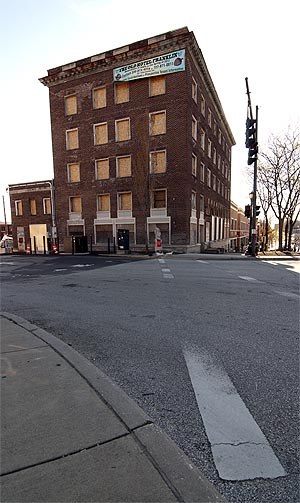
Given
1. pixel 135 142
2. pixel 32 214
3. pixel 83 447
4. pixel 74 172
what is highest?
pixel 135 142

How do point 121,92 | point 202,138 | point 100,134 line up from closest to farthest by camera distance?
point 121,92 < point 100,134 < point 202,138

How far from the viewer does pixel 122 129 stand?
80.4 ft

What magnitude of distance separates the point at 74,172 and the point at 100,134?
15.1ft

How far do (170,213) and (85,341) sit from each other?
65.3 ft

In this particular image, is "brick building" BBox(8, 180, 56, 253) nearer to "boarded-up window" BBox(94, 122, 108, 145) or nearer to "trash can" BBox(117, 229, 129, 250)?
"boarded-up window" BBox(94, 122, 108, 145)

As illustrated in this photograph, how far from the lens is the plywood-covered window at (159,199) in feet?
76.8

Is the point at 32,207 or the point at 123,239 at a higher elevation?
the point at 32,207

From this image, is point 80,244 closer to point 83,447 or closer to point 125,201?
point 125,201

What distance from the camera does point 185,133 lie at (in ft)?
72.9

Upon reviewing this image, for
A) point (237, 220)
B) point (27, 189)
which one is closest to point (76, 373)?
point (27, 189)

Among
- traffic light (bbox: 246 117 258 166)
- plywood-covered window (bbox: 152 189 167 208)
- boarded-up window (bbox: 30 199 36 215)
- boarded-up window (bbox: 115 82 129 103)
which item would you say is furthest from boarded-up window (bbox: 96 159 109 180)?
traffic light (bbox: 246 117 258 166)

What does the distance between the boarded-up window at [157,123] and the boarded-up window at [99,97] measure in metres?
5.39

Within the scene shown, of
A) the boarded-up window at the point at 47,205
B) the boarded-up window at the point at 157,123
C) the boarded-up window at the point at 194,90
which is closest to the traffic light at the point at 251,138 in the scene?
the boarded-up window at the point at 157,123

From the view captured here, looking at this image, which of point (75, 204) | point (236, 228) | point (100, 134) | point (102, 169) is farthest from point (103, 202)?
point (236, 228)
